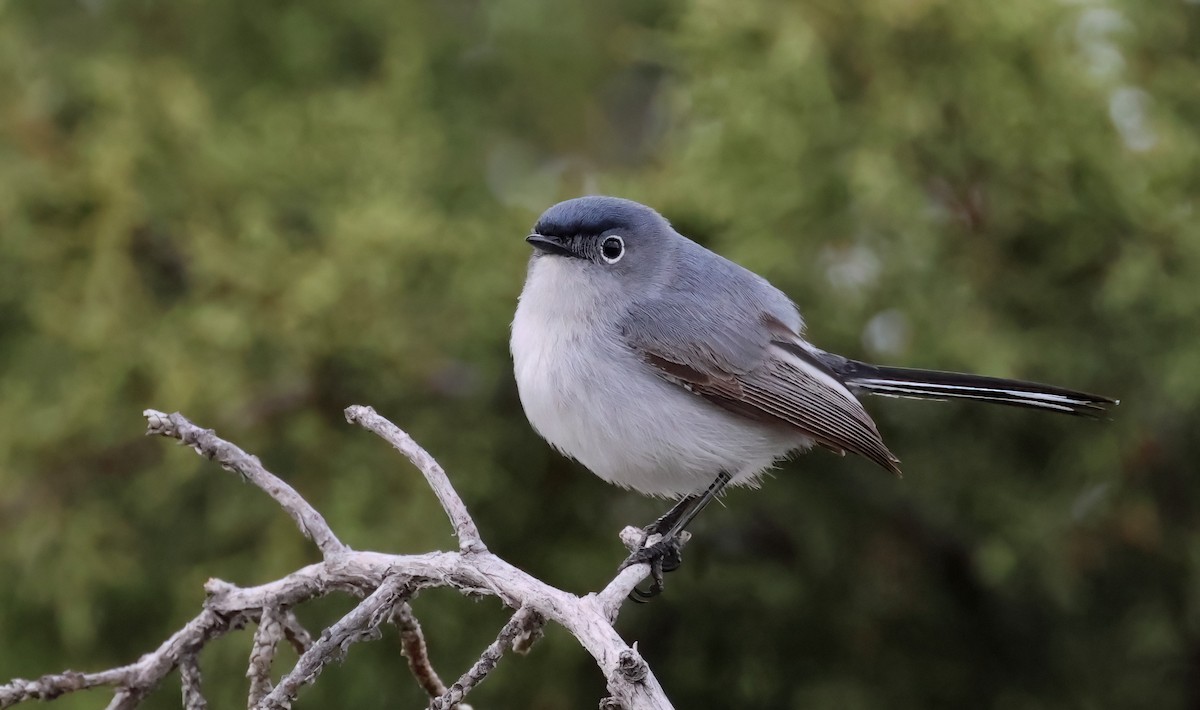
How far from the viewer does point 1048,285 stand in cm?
371

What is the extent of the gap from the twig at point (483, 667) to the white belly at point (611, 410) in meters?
0.87

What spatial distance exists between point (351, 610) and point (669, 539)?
3.64 feet

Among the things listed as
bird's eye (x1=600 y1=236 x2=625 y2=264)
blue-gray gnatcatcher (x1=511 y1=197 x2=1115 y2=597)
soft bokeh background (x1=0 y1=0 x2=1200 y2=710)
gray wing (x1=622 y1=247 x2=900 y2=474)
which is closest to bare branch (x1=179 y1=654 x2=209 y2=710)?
blue-gray gnatcatcher (x1=511 y1=197 x2=1115 y2=597)

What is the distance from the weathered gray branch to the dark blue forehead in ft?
3.41

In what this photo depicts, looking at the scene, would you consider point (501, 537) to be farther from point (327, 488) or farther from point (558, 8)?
point (558, 8)

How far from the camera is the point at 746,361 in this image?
2867 millimetres

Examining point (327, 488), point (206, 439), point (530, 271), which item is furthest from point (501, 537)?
point (206, 439)

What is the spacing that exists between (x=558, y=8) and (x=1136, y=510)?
3.00 m

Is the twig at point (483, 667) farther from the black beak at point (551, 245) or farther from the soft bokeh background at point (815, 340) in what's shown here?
the soft bokeh background at point (815, 340)

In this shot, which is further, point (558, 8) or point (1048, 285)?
point (558, 8)

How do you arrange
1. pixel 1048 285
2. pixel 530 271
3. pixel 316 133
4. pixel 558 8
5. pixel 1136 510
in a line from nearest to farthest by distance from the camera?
1. pixel 530 271
2. pixel 1136 510
3. pixel 1048 285
4. pixel 316 133
5. pixel 558 8

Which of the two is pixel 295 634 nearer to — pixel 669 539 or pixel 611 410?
pixel 611 410

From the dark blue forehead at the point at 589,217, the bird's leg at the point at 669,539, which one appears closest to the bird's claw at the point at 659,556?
the bird's leg at the point at 669,539

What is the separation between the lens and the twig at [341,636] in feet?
5.29
